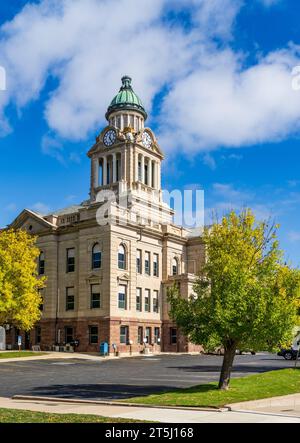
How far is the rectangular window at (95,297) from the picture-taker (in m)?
55.3

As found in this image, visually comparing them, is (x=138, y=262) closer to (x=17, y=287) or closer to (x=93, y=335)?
(x=93, y=335)

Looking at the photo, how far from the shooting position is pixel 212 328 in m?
21.8

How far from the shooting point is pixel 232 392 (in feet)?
69.1

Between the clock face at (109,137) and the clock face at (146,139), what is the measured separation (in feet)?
12.4

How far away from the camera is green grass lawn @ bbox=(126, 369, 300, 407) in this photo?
60.8ft

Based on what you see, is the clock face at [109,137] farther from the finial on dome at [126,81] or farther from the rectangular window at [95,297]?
the rectangular window at [95,297]

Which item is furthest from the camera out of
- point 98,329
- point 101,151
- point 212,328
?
point 101,151

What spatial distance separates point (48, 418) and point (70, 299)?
145ft

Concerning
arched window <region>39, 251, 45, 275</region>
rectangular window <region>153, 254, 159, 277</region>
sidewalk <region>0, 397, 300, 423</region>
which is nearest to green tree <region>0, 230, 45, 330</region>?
arched window <region>39, 251, 45, 275</region>

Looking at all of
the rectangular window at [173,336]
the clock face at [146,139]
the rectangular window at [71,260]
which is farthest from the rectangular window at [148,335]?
the clock face at [146,139]

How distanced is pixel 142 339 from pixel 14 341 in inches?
552

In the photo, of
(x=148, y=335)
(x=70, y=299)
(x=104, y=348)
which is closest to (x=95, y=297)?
(x=70, y=299)
